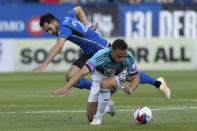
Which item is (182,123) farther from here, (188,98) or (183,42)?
(183,42)

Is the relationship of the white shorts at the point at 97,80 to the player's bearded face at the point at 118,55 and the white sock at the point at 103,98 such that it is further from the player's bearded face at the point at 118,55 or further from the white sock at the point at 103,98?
the player's bearded face at the point at 118,55

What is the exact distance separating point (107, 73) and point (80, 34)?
4.92ft

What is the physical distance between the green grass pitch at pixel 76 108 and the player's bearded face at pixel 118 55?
3.40ft

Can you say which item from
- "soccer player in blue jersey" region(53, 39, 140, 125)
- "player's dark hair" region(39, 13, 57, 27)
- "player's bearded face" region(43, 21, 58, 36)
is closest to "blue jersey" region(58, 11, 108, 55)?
"player's bearded face" region(43, 21, 58, 36)

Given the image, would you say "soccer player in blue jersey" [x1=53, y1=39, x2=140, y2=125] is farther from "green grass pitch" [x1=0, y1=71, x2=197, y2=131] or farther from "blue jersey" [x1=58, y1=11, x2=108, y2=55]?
"blue jersey" [x1=58, y1=11, x2=108, y2=55]

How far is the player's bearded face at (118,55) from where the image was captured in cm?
1086

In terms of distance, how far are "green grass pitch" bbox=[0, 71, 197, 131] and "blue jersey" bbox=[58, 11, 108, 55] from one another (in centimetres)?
131

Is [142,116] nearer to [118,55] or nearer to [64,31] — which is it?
[118,55]

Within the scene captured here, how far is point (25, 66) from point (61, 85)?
6805 mm

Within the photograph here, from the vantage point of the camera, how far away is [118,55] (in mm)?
10906

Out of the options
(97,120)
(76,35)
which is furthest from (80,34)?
(97,120)

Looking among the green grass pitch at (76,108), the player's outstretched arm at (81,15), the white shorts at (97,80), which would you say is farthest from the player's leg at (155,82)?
the white shorts at (97,80)

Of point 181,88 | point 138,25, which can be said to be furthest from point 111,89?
point 138,25

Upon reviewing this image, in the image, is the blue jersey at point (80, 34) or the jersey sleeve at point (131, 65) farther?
the blue jersey at point (80, 34)
